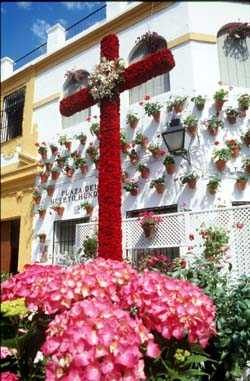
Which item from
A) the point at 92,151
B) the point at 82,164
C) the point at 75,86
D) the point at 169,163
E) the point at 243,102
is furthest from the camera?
the point at 75,86

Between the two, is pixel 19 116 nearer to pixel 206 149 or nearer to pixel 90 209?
pixel 90 209

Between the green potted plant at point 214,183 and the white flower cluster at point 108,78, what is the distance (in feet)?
8.69

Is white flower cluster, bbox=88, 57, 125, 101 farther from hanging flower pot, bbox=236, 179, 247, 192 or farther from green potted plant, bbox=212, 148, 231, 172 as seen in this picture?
hanging flower pot, bbox=236, 179, 247, 192

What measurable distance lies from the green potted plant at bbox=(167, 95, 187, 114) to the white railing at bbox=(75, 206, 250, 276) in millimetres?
2309

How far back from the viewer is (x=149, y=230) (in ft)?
21.0

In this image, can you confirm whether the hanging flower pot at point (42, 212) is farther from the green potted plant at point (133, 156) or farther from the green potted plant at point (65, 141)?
the green potted plant at point (133, 156)

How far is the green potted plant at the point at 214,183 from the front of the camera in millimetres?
6462

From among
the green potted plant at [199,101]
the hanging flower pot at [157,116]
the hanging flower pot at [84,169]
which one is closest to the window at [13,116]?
the hanging flower pot at [84,169]

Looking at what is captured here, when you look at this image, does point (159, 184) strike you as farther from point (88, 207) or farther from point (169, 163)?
point (88, 207)

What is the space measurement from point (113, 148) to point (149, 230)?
2.28 m

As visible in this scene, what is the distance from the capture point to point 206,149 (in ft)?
22.4

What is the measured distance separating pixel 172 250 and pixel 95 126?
3.32 metres

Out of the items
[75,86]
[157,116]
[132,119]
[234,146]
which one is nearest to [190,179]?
[234,146]

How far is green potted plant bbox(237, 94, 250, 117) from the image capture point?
6.84 metres
